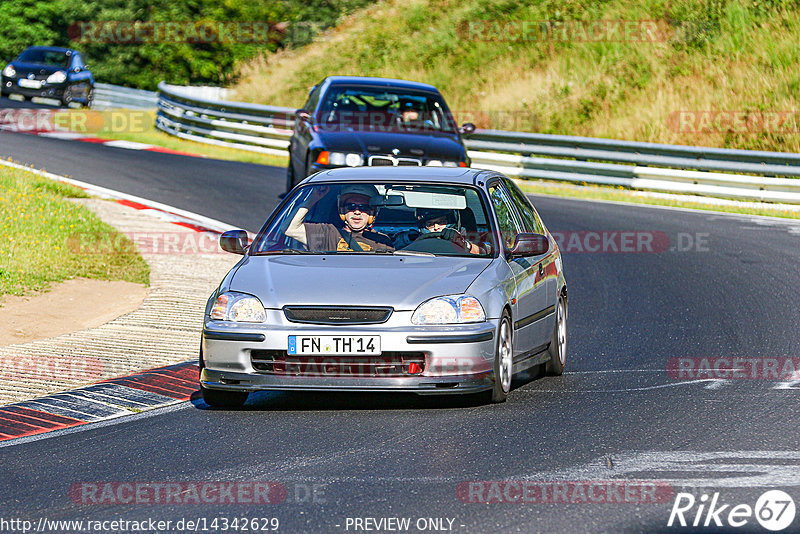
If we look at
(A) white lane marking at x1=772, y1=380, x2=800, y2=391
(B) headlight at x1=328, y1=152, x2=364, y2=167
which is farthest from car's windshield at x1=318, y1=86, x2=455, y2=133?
(A) white lane marking at x1=772, y1=380, x2=800, y2=391

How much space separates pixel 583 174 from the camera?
24.6 metres

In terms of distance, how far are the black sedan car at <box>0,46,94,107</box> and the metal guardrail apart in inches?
124

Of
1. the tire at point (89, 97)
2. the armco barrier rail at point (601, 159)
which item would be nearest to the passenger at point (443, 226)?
the armco barrier rail at point (601, 159)

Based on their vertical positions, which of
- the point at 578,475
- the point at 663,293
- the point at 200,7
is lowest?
the point at 200,7

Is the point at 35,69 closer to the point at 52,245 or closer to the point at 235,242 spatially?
the point at 52,245

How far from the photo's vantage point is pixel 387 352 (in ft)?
25.1

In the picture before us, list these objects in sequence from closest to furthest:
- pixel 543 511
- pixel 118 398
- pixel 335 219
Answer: pixel 543 511 → pixel 118 398 → pixel 335 219

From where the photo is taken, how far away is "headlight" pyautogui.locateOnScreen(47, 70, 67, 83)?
1454 inches

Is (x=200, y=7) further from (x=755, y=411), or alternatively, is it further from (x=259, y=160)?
(x=755, y=411)

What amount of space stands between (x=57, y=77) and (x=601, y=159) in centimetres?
1851

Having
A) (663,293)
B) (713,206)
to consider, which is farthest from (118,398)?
(713,206)

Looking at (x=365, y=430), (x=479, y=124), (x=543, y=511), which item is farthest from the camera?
(x=479, y=124)

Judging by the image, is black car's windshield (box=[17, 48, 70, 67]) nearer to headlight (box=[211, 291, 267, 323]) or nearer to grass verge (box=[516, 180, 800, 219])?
grass verge (box=[516, 180, 800, 219])

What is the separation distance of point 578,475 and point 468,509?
791mm
